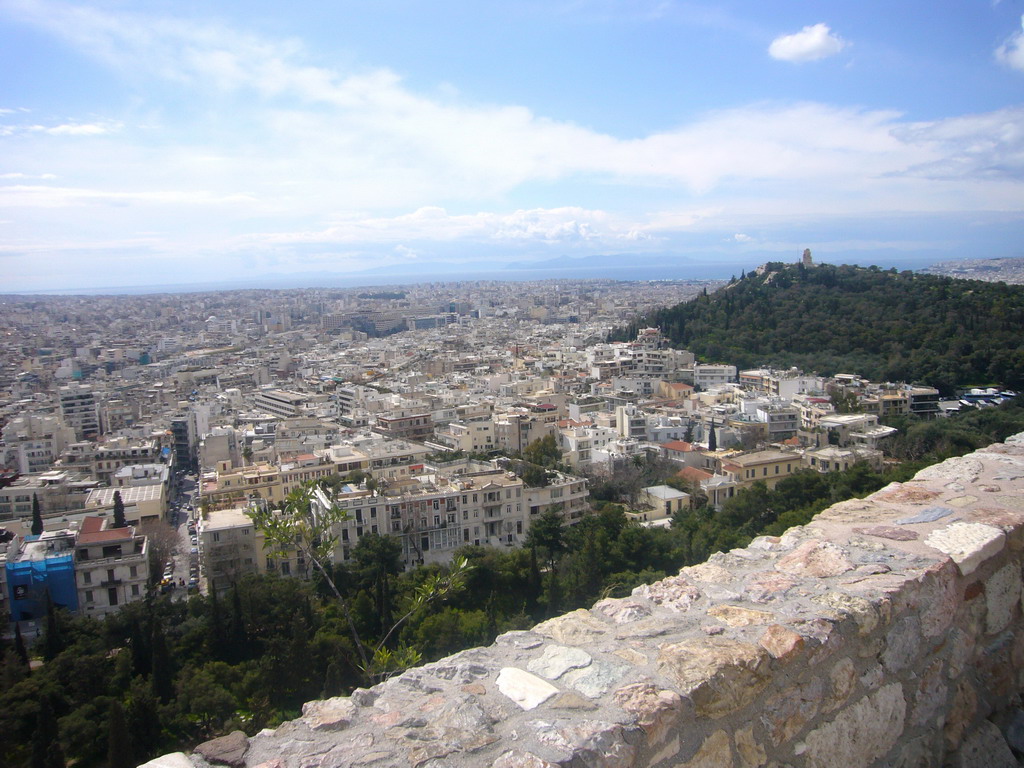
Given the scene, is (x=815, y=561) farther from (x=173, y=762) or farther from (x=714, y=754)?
(x=173, y=762)

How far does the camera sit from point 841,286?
41875 millimetres

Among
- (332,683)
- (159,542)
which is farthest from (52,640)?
(159,542)

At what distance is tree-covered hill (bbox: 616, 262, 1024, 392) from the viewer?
28.1m

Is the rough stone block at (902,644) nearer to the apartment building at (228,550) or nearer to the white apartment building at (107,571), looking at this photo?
the apartment building at (228,550)

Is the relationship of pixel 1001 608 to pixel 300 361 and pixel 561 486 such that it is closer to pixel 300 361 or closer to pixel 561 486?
pixel 561 486

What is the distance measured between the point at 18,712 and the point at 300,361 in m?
44.5

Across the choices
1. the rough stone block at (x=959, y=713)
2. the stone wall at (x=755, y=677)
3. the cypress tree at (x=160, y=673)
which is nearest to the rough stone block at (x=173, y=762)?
the stone wall at (x=755, y=677)

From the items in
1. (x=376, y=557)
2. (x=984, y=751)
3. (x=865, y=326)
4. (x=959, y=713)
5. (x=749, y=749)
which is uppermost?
(x=749, y=749)

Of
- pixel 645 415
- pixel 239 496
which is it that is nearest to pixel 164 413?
pixel 239 496

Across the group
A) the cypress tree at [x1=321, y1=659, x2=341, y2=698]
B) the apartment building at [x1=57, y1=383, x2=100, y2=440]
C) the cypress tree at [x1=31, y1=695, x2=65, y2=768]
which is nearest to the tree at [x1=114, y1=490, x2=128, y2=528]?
the cypress tree at [x1=31, y1=695, x2=65, y2=768]

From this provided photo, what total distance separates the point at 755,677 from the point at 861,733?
0.36m

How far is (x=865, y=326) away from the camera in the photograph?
33844 millimetres

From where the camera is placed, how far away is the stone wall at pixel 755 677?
4.67 ft

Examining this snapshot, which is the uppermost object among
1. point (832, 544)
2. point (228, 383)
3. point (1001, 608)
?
point (832, 544)
